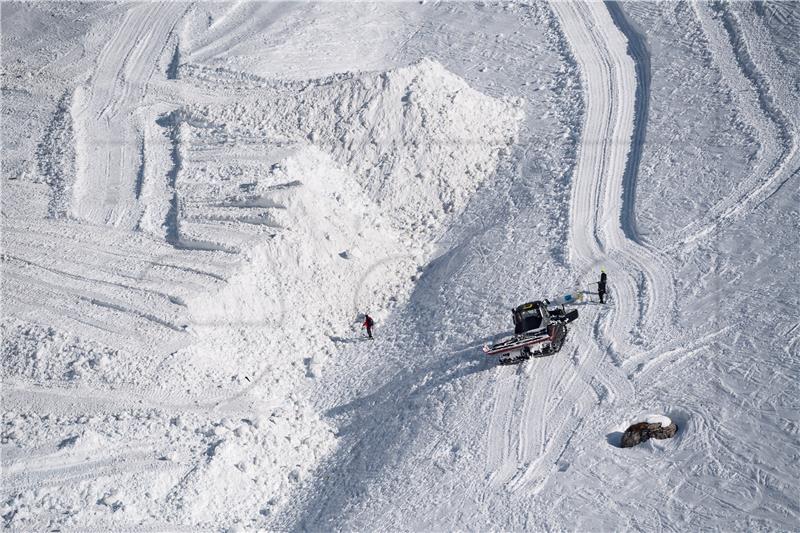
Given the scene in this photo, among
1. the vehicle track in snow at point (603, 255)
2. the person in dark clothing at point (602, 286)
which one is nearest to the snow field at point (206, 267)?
the vehicle track in snow at point (603, 255)

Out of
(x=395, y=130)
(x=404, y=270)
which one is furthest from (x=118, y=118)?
(x=404, y=270)

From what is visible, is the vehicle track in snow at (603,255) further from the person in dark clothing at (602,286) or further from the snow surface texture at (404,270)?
the person in dark clothing at (602,286)

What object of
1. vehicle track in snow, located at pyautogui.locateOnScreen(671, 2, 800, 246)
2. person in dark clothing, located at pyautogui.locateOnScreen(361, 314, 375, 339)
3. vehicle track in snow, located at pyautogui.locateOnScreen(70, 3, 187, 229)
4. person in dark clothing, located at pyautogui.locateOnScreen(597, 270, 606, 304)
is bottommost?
person in dark clothing, located at pyautogui.locateOnScreen(361, 314, 375, 339)

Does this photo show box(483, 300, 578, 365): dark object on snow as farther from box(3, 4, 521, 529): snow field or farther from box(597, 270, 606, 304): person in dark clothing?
box(3, 4, 521, 529): snow field

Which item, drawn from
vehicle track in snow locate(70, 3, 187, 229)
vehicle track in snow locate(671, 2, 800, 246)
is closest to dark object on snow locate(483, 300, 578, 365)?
vehicle track in snow locate(671, 2, 800, 246)

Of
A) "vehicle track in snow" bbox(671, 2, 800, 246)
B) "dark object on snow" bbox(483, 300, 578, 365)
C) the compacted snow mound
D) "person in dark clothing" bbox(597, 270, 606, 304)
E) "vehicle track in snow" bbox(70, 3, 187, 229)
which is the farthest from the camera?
the compacted snow mound

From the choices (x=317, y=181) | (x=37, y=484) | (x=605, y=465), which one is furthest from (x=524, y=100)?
(x=37, y=484)

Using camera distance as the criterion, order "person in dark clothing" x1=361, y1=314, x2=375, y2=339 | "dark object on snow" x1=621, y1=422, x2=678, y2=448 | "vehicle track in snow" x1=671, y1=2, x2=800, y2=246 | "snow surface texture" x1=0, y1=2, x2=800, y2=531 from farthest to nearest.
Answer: "vehicle track in snow" x1=671, y1=2, x2=800, y2=246, "person in dark clothing" x1=361, y1=314, x2=375, y2=339, "snow surface texture" x1=0, y1=2, x2=800, y2=531, "dark object on snow" x1=621, y1=422, x2=678, y2=448

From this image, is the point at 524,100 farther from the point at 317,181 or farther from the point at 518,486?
the point at 518,486
